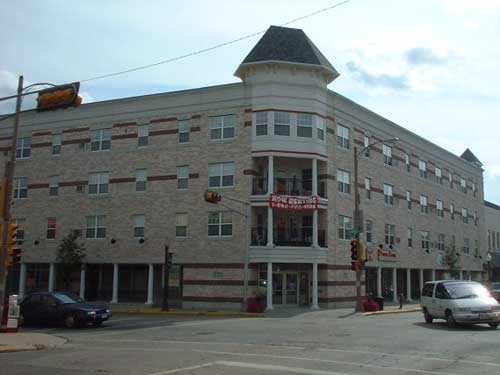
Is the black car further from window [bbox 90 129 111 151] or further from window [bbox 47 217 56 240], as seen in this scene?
window [bbox 90 129 111 151]

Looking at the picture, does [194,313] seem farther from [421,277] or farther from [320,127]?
[421,277]

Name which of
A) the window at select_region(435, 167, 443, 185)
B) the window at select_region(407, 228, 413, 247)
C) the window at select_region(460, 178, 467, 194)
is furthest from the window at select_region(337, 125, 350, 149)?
the window at select_region(460, 178, 467, 194)

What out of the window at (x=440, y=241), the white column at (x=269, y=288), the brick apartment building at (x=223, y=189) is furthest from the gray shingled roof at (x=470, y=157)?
the white column at (x=269, y=288)

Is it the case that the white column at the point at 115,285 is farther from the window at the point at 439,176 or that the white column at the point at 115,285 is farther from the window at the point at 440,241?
the window at the point at 439,176

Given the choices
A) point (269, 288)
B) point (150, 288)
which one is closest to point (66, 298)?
point (269, 288)

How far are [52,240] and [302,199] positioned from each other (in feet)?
61.8

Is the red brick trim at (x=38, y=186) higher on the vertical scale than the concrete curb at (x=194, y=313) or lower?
higher

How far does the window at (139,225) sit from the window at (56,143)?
28.4 ft

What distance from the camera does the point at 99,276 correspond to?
42656 mm

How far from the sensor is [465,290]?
2266cm

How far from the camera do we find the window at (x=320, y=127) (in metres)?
38.0

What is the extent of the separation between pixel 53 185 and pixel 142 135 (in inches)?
328

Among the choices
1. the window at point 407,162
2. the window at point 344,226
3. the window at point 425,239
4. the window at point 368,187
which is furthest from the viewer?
the window at point 425,239

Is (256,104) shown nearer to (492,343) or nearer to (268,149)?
(268,149)
